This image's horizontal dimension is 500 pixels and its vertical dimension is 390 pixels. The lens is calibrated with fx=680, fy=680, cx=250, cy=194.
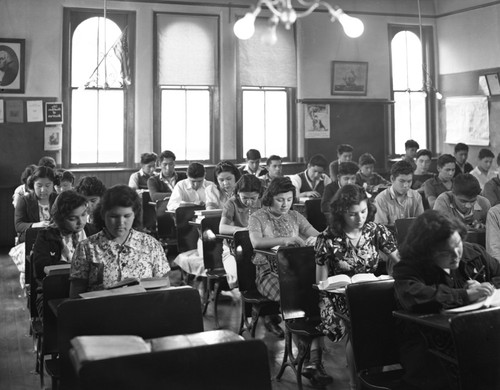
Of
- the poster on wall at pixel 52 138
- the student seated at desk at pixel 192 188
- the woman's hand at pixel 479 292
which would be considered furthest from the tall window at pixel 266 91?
the woman's hand at pixel 479 292

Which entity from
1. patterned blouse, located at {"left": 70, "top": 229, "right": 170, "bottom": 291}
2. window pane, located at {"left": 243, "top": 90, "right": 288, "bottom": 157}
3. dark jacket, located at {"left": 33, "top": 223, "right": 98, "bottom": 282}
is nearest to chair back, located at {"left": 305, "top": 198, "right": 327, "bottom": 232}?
dark jacket, located at {"left": 33, "top": 223, "right": 98, "bottom": 282}

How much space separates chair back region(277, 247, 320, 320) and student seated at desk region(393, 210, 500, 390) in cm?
91

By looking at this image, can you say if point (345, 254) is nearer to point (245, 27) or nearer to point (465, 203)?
point (245, 27)

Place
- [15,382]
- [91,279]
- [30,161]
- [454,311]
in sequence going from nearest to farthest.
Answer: [454,311] < [91,279] < [15,382] < [30,161]

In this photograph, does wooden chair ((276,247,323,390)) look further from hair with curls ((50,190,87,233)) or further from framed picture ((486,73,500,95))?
framed picture ((486,73,500,95))

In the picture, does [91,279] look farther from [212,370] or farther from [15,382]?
[212,370]

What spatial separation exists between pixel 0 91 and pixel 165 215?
336cm

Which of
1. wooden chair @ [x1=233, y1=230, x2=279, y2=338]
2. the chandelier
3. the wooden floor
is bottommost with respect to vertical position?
the wooden floor

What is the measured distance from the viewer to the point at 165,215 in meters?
7.07

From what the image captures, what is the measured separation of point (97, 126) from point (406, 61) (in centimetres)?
518

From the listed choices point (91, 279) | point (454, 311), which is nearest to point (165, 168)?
point (91, 279)

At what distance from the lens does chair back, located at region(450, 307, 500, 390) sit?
2250 mm

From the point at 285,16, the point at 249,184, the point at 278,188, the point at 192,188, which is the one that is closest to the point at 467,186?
the point at 278,188

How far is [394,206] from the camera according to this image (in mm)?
5699
